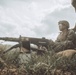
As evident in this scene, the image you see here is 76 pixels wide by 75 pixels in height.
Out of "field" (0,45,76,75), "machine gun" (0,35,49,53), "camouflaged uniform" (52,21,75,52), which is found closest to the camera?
"field" (0,45,76,75)

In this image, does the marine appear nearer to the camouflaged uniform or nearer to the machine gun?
the camouflaged uniform

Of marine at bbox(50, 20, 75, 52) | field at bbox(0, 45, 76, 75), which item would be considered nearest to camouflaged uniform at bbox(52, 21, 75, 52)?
marine at bbox(50, 20, 75, 52)

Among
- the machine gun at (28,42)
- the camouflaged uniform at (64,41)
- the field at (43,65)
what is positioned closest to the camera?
the field at (43,65)

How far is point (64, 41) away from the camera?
9.12 metres

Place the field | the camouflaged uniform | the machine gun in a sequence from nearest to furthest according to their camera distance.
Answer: the field, the camouflaged uniform, the machine gun

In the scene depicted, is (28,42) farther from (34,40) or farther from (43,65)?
(43,65)

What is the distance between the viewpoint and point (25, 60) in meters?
8.04

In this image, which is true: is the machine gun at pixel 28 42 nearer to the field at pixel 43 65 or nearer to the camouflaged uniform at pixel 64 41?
the camouflaged uniform at pixel 64 41

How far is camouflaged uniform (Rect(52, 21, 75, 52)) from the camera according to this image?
888 cm

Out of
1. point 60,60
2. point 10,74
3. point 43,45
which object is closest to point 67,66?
point 60,60

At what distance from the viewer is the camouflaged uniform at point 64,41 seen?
8.88m

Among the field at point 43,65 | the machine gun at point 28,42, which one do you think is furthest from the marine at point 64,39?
the field at point 43,65

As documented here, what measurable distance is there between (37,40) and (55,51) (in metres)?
0.87

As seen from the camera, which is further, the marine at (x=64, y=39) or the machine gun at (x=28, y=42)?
the machine gun at (x=28, y=42)
